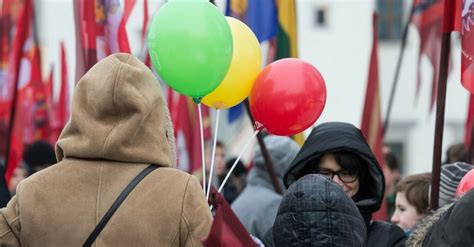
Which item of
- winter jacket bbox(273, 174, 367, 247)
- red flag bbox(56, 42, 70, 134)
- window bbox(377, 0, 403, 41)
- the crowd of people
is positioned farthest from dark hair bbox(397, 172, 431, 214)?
window bbox(377, 0, 403, 41)

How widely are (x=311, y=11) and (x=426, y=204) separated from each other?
929 inches

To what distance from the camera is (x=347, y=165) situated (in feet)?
14.2

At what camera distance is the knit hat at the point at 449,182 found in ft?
16.1

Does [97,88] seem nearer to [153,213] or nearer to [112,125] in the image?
[112,125]

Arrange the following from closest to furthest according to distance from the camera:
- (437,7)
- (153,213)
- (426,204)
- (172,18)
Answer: (153,213) → (172,18) → (426,204) → (437,7)

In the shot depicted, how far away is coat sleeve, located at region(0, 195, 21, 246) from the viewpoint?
11.3 ft

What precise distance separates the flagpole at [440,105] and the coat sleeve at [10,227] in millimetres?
1971

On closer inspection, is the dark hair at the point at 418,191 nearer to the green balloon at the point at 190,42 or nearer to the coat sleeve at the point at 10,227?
the green balloon at the point at 190,42

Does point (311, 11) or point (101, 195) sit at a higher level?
point (101, 195)

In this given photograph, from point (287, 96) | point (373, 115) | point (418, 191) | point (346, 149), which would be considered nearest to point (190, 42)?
point (287, 96)

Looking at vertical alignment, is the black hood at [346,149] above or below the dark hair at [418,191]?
above

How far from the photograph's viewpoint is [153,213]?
3.39m

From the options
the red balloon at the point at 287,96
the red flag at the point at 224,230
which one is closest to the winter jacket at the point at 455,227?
the red flag at the point at 224,230

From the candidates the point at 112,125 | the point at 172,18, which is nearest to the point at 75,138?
the point at 112,125
